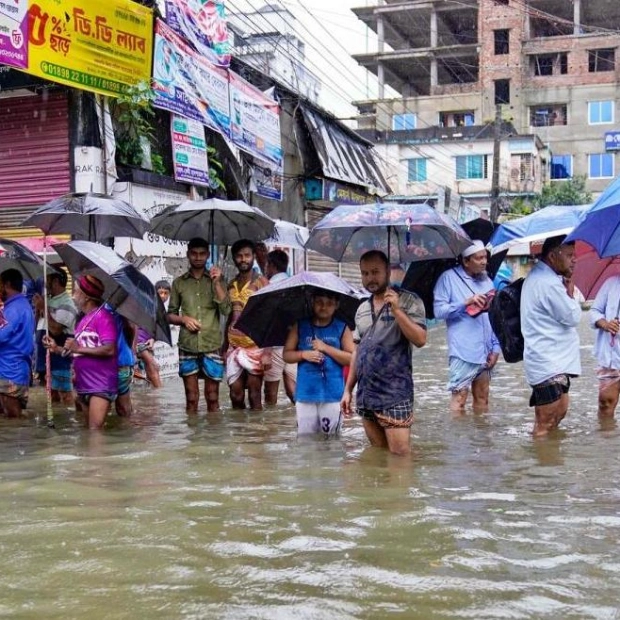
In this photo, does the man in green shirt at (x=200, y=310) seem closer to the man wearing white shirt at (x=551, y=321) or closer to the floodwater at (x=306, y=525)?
the floodwater at (x=306, y=525)

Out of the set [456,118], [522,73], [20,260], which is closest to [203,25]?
[20,260]

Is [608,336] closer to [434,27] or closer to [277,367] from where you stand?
[277,367]

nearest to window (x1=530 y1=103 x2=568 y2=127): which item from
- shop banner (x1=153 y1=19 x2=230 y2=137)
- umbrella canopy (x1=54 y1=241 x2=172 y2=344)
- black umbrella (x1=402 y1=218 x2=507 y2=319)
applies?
shop banner (x1=153 y1=19 x2=230 y2=137)

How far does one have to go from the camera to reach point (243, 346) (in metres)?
8.90

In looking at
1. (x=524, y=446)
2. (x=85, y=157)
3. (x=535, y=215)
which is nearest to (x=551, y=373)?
(x=524, y=446)

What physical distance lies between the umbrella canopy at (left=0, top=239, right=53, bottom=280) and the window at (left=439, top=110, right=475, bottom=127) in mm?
52049

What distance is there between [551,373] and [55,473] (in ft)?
12.2

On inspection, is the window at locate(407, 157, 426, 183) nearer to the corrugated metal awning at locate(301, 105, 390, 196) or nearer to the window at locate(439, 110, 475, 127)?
the window at locate(439, 110, 475, 127)

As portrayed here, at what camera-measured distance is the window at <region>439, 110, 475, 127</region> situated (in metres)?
58.8

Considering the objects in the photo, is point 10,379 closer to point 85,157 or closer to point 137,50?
point 85,157

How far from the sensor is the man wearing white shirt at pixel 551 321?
6578 mm

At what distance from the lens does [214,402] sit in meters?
9.04

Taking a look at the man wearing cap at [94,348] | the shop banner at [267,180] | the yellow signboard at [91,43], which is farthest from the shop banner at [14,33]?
the shop banner at [267,180]

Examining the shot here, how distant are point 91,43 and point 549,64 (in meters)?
52.4
